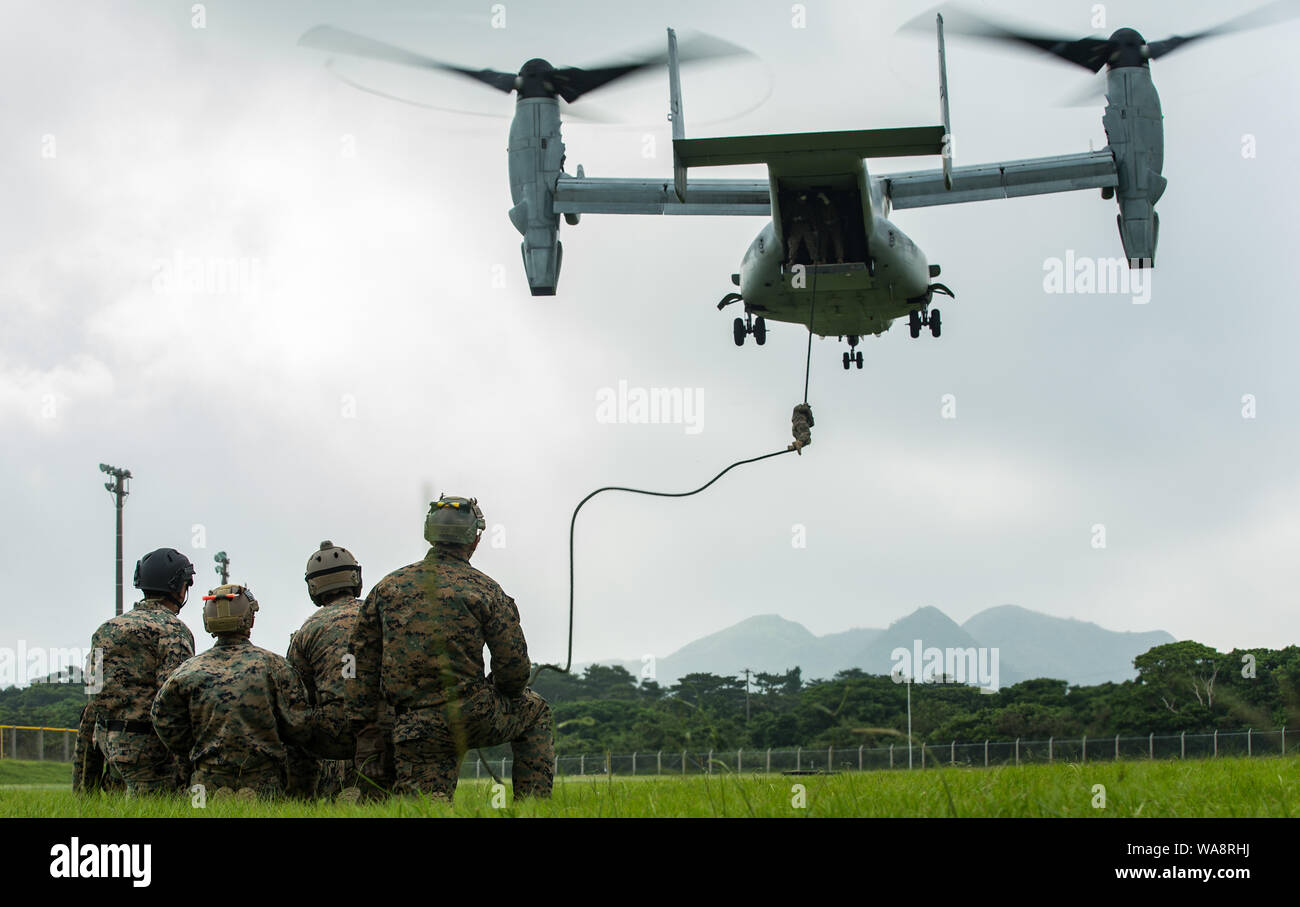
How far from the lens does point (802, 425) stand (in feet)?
45.9

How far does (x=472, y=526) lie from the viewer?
25.6 feet

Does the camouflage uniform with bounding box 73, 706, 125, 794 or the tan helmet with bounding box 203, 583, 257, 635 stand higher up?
the tan helmet with bounding box 203, 583, 257, 635

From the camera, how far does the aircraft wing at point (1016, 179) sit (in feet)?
85.0

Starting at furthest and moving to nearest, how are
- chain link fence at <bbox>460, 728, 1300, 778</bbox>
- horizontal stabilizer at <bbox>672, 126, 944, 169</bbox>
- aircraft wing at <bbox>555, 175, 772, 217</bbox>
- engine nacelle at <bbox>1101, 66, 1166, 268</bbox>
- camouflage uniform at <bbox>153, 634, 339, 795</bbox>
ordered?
chain link fence at <bbox>460, 728, 1300, 778</bbox> < aircraft wing at <bbox>555, 175, 772, 217</bbox> < engine nacelle at <bbox>1101, 66, 1166, 268</bbox> < horizontal stabilizer at <bbox>672, 126, 944, 169</bbox> < camouflage uniform at <bbox>153, 634, 339, 795</bbox>

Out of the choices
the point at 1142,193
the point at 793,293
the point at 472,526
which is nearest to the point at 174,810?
the point at 472,526

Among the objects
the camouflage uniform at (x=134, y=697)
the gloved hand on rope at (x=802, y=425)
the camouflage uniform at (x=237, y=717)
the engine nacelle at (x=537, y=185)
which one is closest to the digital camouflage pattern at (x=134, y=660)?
the camouflage uniform at (x=134, y=697)

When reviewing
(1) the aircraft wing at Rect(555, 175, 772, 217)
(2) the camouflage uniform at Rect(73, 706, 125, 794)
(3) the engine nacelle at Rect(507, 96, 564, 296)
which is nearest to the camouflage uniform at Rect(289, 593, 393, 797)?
(2) the camouflage uniform at Rect(73, 706, 125, 794)

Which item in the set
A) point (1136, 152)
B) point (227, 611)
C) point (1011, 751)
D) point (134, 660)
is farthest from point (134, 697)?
point (1011, 751)

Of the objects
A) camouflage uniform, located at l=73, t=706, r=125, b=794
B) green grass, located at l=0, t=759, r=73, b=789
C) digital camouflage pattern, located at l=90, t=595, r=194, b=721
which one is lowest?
green grass, located at l=0, t=759, r=73, b=789

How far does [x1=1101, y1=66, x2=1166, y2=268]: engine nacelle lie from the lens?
25.4 meters

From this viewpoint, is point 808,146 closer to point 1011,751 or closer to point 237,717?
point 237,717

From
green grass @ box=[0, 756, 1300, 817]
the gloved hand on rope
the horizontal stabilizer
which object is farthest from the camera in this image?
the horizontal stabilizer

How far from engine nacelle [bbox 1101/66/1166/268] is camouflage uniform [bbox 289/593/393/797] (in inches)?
812

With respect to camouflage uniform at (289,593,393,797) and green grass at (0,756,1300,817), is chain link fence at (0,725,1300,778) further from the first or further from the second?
green grass at (0,756,1300,817)
